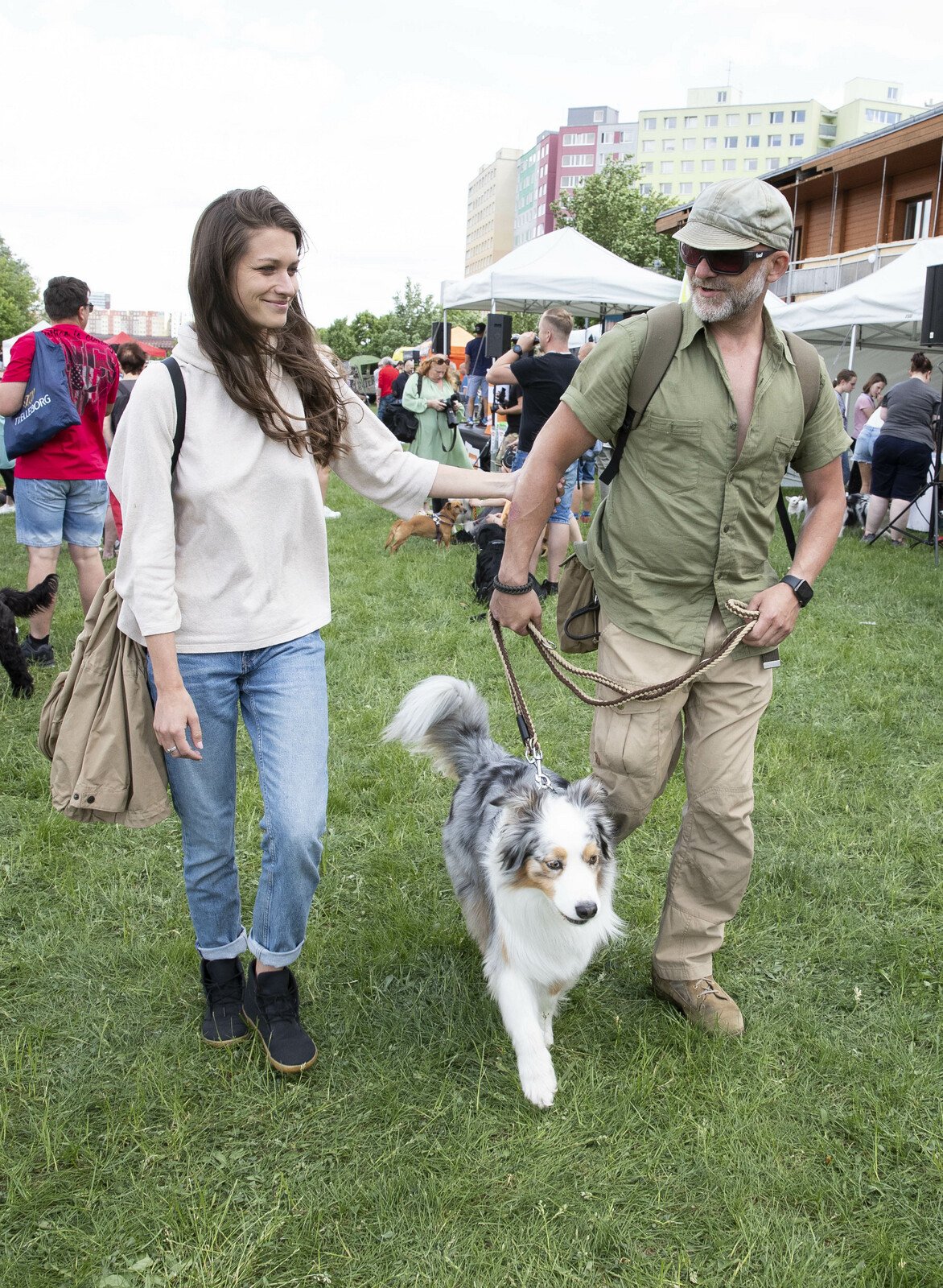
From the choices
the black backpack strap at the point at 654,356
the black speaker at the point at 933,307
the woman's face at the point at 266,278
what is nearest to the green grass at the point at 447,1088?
the black backpack strap at the point at 654,356

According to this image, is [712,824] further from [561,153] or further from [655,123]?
[561,153]

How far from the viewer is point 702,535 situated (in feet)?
8.52

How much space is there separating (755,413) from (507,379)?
753 centimetres

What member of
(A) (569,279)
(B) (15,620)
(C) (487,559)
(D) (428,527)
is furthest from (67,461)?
(A) (569,279)

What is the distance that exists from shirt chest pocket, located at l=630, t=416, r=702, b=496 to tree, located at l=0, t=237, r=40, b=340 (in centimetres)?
5695

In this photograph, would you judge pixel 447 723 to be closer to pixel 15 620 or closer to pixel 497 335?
pixel 15 620

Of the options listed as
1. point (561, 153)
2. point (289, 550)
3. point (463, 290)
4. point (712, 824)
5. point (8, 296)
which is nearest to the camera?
point (289, 550)

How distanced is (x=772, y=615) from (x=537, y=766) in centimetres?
80

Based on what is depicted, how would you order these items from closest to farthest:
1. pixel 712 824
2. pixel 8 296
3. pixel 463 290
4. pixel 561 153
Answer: pixel 712 824 → pixel 463 290 → pixel 8 296 → pixel 561 153

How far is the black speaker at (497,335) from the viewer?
1209cm

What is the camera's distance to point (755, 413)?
99.0 inches

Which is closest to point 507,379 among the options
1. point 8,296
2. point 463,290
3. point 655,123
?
point 463,290

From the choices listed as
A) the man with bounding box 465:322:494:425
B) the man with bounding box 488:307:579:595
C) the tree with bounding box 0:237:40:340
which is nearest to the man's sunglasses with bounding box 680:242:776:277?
the man with bounding box 488:307:579:595

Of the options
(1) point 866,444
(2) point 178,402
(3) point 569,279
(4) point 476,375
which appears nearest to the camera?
(2) point 178,402
